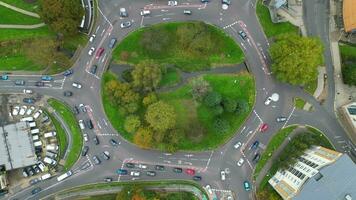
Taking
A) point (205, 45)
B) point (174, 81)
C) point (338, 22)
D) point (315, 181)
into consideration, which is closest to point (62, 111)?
point (174, 81)

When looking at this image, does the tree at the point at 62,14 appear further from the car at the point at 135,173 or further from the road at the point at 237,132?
the car at the point at 135,173

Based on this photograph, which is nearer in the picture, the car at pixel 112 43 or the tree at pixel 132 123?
the tree at pixel 132 123

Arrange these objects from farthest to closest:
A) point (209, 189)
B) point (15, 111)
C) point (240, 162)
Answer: point (15, 111)
point (240, 162)
point (209, 189)

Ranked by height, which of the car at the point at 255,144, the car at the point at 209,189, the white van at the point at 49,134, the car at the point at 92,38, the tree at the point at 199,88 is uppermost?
the car at the point at 92,38

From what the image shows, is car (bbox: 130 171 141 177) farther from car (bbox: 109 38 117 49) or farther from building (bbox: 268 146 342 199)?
building (bbox: 268 146 342 199)

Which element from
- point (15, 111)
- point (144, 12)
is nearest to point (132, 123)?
point (144, 12)

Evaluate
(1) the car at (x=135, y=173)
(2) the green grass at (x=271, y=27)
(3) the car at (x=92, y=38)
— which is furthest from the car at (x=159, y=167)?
(2) the green grass at (x=271, y=27)

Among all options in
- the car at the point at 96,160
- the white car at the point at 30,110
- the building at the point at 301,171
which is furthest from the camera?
the white car at the point at 30,110

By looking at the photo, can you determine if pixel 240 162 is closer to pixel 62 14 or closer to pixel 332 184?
pixel 332 184
